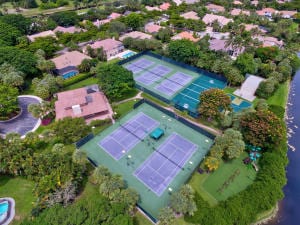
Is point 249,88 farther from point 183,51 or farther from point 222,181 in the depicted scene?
point 222,181

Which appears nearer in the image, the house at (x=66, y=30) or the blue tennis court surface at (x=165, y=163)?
the blue tennis court surface at (x=165, y=163)

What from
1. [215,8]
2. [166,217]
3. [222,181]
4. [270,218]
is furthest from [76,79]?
[215,8]

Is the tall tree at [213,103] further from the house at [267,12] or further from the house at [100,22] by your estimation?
the house at [267,12]

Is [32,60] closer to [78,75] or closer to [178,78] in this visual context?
[78,75]

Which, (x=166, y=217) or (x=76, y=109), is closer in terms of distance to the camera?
(x=166, y=217)

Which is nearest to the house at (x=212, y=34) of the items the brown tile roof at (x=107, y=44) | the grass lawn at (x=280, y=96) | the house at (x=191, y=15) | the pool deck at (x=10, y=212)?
the house at (x=191, y=15)

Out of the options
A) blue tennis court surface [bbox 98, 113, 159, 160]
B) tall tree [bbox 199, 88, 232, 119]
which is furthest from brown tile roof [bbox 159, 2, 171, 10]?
blue tennis court surface [bbox 98, 113, 159, 160]
